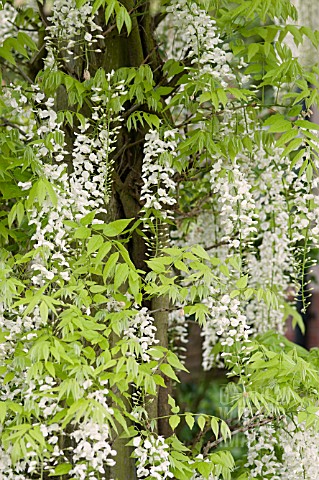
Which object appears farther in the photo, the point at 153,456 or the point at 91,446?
the point at 153,456

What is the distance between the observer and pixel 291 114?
2.41 meters

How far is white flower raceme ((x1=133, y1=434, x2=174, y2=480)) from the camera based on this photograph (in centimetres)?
211

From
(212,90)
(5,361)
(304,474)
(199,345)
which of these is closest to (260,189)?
(212,90)

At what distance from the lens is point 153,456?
2.15 m

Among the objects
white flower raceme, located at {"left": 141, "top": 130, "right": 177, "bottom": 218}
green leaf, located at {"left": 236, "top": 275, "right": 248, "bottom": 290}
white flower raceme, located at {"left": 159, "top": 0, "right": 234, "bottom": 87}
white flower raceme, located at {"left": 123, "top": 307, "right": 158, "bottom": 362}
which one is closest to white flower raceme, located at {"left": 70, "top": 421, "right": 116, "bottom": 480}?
white flower raceme, located at {"left": 123, "top": 307, "right": 158, "bottom": 362}

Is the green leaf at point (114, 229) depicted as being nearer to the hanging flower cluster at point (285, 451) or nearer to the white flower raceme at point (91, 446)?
the white flower raceme at point (91, 446)

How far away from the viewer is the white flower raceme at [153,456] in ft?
6.91

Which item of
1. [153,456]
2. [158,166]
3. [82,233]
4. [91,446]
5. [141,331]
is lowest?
[153,456]

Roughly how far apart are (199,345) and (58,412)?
10.4ft

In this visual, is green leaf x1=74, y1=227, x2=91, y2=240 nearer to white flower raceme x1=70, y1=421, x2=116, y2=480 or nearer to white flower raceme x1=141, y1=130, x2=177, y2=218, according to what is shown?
white flower raceme x1=141, y1=130, x2=177, y2=218

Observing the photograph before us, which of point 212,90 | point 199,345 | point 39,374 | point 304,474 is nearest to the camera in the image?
point 39,374

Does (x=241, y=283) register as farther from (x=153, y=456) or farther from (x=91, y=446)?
(x=91, y=446)

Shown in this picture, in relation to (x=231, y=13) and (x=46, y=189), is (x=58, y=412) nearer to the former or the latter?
(x=46, y=189)

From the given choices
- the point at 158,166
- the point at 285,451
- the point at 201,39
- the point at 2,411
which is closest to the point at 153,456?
the point at 2,411
